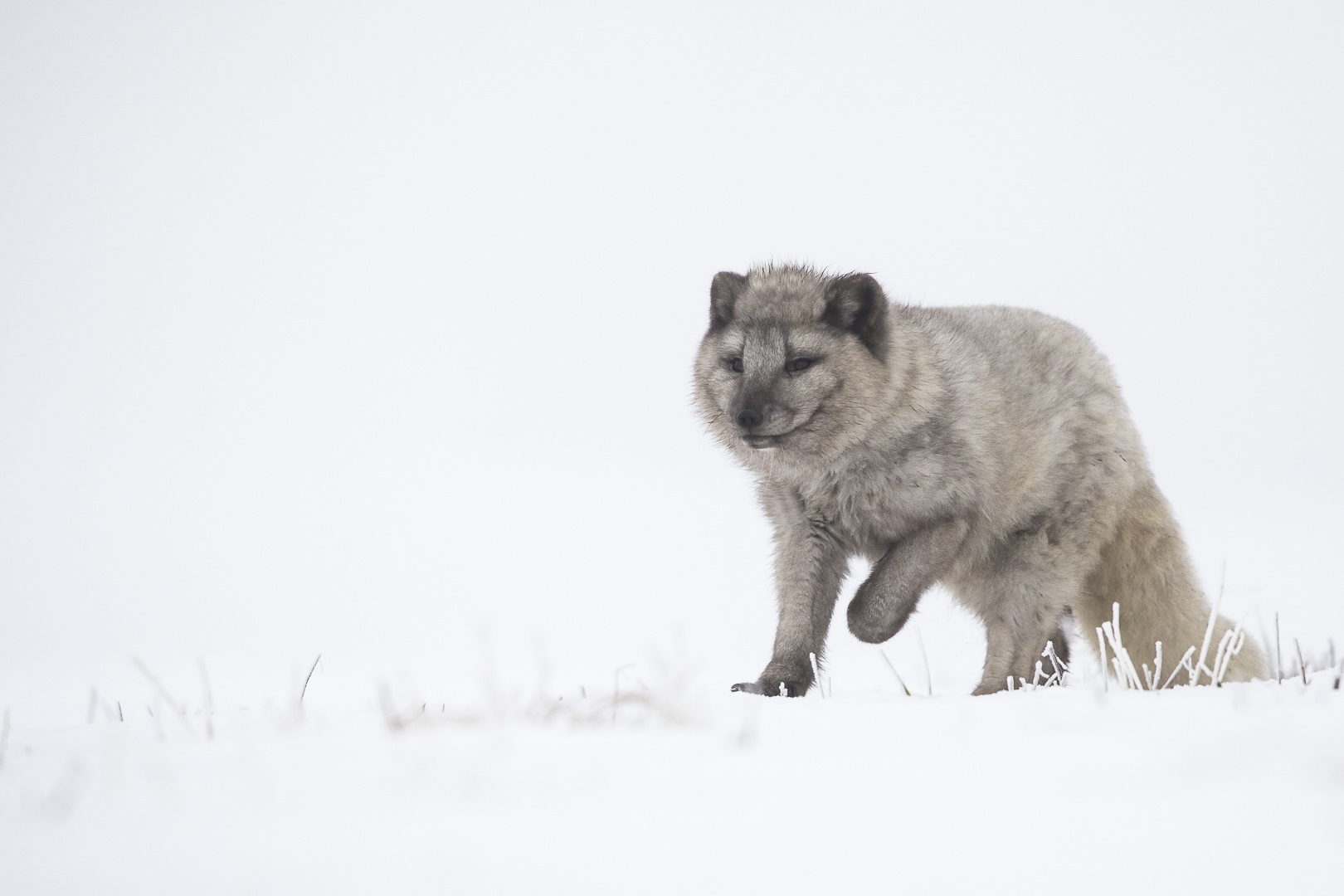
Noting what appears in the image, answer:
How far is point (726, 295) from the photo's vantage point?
23.1ft

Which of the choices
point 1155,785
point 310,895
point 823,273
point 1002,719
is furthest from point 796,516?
point 310,895

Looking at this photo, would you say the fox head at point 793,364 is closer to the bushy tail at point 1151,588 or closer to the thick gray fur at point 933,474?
the thick gray fur at point 933,474

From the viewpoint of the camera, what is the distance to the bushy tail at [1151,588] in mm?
7066

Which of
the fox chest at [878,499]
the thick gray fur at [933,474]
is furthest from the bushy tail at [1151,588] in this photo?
the fox chest at [878,499]

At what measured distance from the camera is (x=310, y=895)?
2295mm

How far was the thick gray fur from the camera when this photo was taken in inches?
254

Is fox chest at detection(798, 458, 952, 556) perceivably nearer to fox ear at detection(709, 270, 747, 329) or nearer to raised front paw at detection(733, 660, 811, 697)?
raised front paw at detection(733, 660, 811, 697)

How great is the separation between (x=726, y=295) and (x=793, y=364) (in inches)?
27.2

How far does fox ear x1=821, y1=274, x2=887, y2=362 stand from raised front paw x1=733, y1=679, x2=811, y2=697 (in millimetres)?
1771

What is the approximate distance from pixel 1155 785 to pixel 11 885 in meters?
2.29

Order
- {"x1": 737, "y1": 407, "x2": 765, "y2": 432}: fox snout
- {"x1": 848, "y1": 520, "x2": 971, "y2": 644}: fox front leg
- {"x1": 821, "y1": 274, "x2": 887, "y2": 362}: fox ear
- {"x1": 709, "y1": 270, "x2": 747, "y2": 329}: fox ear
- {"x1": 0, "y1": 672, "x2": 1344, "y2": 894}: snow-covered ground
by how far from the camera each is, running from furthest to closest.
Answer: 1. {"x1": 709, "y1": 270, "x2": 747, "y2": 329}: fox ear
2. {"x1": 821, "y1": 274, "x2": 887, "y2": 362}: fox ear
3. {"x1": 848, "y1": 520, "x2": 971, "y2": 644}: fox front leg
4. {"x1": 737, "y1": 407, "x2": 765, "y2": 432}: fox snout
5. {"x1": 0, "y1": 672, "x2": 1344, "y2": 894}: snow-covered ground

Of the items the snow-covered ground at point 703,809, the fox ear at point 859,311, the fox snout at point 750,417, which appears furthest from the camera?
the fox ear at point 859,311

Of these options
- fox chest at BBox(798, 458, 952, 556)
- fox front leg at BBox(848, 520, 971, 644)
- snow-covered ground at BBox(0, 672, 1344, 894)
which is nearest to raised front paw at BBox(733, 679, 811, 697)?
fox front leg at BBox(848, 520, 971, 644)

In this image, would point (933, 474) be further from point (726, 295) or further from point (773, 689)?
point (726, 295)
